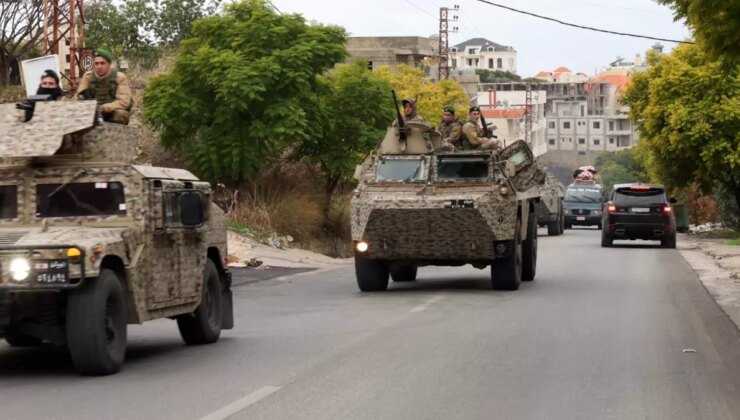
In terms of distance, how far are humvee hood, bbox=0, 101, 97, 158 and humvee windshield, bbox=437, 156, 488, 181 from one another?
9.30 m

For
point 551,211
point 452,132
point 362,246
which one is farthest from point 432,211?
point 551,211

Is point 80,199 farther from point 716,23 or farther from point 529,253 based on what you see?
point 529,253

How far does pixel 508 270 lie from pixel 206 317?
772 cm

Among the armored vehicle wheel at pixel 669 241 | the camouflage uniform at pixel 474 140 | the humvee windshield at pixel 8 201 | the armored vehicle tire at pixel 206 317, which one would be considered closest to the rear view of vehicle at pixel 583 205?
the armored vehicle wheel at pixel 669 241

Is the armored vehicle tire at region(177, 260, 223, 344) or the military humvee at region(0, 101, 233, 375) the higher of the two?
the military humvee at region(0, 101, 233, 375)

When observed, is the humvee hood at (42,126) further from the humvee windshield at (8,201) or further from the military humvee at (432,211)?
the military humvee at (432,211)

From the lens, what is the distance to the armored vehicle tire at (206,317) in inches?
531

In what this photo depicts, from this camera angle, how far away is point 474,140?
72.3 feet

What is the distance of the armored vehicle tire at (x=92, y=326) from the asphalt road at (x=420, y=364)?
152mm

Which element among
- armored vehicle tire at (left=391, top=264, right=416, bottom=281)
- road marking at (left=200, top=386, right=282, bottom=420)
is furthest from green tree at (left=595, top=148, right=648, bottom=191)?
road marking at (left=200, top=386, right=282, bottom=420)

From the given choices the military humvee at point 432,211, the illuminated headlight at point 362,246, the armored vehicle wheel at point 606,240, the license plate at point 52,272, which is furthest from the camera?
the armored vehicle wheel at point 606,240

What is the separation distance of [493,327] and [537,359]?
276cm

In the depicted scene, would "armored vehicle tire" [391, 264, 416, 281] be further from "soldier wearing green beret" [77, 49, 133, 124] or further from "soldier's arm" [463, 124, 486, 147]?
"soldier wearing green beret" [77, 49, 133, 124]

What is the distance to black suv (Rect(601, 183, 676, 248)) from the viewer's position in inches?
1446
